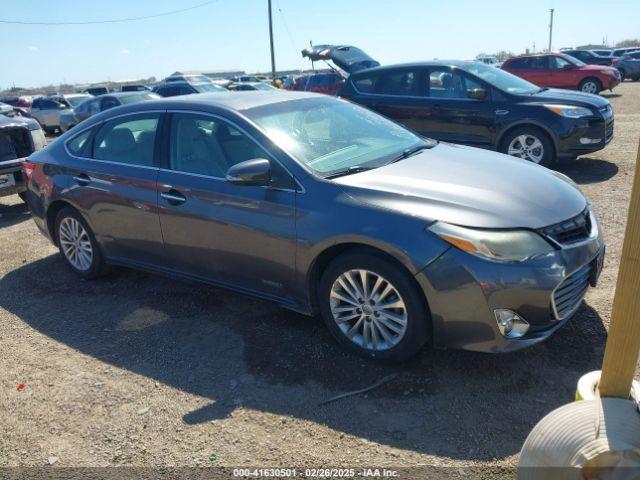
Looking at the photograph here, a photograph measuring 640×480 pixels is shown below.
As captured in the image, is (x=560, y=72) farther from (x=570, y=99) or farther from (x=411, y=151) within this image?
(x=411, y=151)

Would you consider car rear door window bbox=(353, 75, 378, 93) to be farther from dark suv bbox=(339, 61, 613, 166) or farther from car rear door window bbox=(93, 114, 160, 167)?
car rear door window bbox=(93, 114, 160, 167)

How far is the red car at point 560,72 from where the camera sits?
732 inches

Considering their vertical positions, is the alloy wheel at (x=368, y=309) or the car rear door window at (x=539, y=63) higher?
the car rear door window at (x=539, y=63)

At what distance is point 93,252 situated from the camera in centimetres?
490

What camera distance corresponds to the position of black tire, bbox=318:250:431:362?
3.10 meters

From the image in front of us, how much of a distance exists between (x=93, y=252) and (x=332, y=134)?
2450mm

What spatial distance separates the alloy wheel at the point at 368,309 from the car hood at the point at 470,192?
474 mm

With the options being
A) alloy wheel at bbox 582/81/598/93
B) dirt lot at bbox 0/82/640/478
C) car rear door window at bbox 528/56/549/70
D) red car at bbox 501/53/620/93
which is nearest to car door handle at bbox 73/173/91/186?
dirt lot at bbox 0/82/640/478

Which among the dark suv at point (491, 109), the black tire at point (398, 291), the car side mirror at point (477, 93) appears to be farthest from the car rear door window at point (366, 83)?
the black tire at point (398, 291)

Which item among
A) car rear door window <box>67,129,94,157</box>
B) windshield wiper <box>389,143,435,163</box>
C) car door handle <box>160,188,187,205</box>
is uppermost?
car rear door window <box>67,129,94,157</box>

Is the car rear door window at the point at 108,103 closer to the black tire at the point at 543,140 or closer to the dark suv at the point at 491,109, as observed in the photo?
the dark suv at the point at 491,109

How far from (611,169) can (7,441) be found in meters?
8.13

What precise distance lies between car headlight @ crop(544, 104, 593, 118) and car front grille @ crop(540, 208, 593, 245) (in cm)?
479

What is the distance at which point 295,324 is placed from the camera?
156 inches
